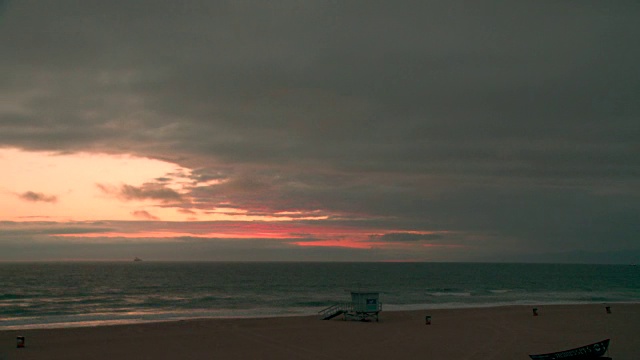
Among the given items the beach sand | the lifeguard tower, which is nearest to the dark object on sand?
the beach sand

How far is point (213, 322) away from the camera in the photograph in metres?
38.2

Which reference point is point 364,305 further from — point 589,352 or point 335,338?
point 589,352

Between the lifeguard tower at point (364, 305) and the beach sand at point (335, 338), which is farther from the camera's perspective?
the lifeguard tower at point (364, 305)

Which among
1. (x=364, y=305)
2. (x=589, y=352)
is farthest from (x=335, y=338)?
(x=589, y=352)

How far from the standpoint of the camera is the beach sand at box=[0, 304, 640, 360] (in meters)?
25.3

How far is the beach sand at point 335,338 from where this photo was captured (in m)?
25.3

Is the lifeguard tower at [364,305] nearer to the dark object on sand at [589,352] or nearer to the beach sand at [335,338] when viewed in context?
the beach sand at [335,338]

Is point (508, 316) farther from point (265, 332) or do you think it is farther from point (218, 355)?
point (218, 355)

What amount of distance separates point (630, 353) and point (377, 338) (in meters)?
12.7

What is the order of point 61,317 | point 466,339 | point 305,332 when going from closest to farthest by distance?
point 466,339
point 305,332
point 61,317

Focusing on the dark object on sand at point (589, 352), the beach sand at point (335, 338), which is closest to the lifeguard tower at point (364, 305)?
the beach sand at point (335, 338)

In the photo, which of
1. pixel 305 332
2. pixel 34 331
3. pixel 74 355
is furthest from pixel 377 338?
pixel 34 331

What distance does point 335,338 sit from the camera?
3052 cm

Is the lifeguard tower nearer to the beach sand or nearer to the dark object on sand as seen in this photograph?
the beach sand
